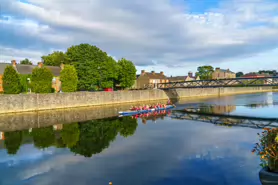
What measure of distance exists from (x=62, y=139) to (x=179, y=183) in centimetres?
1665

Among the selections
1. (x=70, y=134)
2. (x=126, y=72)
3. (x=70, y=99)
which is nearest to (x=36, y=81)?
(x=70, y=99)

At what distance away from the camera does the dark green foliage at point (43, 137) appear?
86.0ft

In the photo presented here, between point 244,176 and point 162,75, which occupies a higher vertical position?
point 162,75

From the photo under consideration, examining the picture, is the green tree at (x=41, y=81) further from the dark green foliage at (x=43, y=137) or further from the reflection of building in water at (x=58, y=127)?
the dark green foliage at (x=43, y=137)

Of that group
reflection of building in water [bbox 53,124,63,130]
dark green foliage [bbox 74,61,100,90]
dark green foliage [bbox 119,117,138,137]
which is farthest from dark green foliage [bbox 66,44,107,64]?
reflection of building in water [bbox 53,124,63,130]

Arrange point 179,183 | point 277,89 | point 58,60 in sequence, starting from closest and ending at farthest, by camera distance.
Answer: point 179,183 → point 58,60 → point 277,89

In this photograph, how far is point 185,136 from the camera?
29.2 metres

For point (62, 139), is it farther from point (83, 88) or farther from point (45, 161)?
point (83, 88)

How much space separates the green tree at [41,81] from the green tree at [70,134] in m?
25.4

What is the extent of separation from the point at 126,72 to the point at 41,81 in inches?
1110

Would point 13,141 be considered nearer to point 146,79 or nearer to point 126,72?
point 126,72

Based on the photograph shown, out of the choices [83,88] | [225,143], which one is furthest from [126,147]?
[83,88]

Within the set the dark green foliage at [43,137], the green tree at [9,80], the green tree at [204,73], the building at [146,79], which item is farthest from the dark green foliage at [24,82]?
the green tree at [204,73]

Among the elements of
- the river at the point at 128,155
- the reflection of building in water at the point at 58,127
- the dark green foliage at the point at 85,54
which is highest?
the dark green foliage at the point at 85,54
